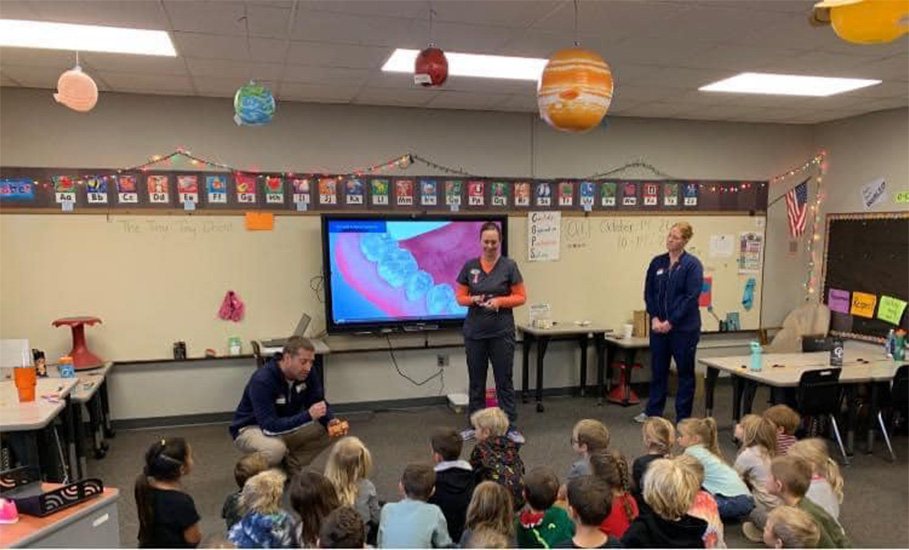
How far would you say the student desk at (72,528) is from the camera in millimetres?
1935

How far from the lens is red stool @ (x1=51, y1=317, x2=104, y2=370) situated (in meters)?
4.22

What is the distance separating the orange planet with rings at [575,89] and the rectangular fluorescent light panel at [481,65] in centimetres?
121

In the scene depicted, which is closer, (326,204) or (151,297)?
(151,297)

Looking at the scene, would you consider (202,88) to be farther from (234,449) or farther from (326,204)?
(234,449)

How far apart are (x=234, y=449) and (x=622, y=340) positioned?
10.8ft

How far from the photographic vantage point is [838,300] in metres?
5.77

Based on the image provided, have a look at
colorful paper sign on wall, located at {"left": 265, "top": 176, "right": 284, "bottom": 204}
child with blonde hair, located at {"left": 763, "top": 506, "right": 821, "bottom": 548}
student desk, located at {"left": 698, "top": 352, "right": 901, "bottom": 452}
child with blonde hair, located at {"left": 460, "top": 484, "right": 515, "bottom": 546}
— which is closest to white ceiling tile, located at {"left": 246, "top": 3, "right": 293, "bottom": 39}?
colorful paper sign on wall, located at {"left": 265, "top": 176, "right": 284, "bottom": 204}

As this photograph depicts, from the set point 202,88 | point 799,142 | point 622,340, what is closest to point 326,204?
point 202,88

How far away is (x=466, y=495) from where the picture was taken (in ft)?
8.45

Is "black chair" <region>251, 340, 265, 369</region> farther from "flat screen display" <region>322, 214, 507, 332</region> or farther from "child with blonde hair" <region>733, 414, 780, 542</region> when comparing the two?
"child with blonde hair" <region>733, 414, 780, 542</region>

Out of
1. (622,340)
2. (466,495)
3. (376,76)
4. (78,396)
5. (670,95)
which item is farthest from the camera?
(622,340)

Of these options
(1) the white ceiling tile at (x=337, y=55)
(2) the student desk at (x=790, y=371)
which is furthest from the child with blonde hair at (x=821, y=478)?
(1) the white ceiling tile at (x=337, y=55)

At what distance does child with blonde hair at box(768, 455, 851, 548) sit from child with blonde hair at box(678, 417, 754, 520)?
53 cm

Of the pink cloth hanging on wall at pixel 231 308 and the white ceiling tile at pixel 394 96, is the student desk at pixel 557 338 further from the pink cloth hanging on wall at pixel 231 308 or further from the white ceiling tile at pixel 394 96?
the pink cloth hanging on wall at pixel 231 308
